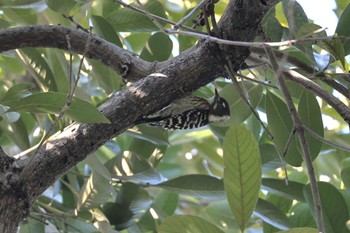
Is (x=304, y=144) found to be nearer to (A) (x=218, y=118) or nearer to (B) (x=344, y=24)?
(B) (x=344, y=24)

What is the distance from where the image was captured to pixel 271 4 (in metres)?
1.06

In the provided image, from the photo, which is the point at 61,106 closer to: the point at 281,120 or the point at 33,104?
the point at 33,104

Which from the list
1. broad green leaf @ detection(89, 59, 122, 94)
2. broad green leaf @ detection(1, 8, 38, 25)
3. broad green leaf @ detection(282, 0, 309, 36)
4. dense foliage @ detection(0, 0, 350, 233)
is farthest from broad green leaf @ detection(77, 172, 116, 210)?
broad green leaf @ detection(282, 0, 309, 36)

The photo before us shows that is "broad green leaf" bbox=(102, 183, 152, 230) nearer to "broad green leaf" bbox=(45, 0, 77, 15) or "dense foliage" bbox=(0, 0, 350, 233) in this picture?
"dense foliage" bbox=(0, 0, 350, 233)

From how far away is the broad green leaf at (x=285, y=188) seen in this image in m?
1.42

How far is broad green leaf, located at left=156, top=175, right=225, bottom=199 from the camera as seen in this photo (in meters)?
1.48

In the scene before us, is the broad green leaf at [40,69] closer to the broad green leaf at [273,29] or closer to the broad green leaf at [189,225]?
the broad green leaf at [273,29]

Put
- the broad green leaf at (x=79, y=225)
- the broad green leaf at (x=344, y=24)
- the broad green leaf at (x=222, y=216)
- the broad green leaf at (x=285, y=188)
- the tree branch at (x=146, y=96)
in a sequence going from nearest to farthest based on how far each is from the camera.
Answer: the tree branch at (x=146, y=96) < the broad green leaf at (x=344, y=24) < the broad green leaf at (x=285, y=188) < the broad green leaf at (x=79, y=225) < the broad green leaf at (x=222, y=216)

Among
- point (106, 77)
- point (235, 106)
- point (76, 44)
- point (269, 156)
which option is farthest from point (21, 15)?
point (269, 156)

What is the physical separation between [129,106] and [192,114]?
0.60 metres

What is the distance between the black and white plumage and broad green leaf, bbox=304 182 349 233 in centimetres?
32

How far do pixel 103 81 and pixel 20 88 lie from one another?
0.27 m

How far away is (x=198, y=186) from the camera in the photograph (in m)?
1.50

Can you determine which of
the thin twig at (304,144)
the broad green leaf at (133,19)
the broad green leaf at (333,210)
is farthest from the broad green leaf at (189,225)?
the broad green leaf at (133,19)
